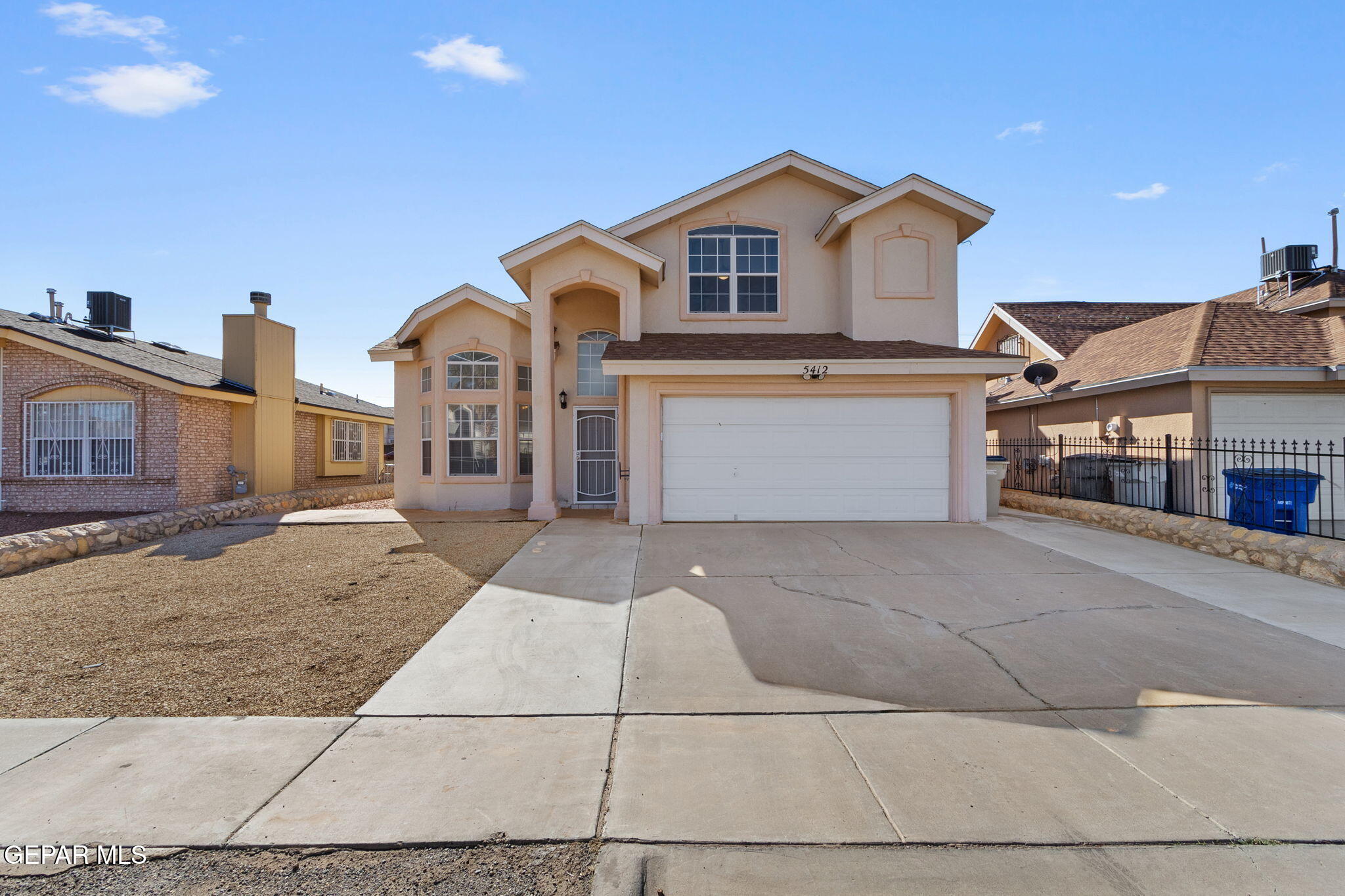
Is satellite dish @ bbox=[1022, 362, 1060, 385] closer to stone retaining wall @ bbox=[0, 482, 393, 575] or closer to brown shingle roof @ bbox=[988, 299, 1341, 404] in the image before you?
brown shingle roof @ bbox=[988, 299, 1341, 404]

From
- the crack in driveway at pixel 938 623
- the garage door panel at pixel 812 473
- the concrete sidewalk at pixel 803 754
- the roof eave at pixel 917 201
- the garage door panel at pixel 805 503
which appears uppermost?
the roof eave at pixel 917 201

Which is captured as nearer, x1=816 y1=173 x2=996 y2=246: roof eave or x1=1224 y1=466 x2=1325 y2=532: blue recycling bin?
x1=1224 y1=466 x2=1325 y2=532: blue recycling bin

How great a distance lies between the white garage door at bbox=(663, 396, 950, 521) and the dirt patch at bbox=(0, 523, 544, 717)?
3411 mm

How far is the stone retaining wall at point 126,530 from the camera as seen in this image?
8.67 metres

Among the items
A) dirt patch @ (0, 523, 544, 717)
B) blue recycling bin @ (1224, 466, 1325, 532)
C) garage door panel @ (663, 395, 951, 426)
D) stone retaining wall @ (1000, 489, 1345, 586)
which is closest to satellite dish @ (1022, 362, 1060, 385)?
stone retaining wall @ (1000, 489, 1345, 586)

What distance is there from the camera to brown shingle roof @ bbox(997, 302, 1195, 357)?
61.3ft

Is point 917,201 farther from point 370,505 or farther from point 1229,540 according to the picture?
point 370,505

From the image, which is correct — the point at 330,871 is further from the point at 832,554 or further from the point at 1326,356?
the point at 1326,356

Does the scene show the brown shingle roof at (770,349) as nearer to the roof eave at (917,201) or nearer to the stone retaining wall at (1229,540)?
the roof eave at (917,201)

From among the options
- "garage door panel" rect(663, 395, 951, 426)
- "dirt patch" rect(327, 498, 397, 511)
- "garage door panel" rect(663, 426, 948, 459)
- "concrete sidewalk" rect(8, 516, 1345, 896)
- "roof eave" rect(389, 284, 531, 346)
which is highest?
"roof eave" rect(389, 284, 531, 346)

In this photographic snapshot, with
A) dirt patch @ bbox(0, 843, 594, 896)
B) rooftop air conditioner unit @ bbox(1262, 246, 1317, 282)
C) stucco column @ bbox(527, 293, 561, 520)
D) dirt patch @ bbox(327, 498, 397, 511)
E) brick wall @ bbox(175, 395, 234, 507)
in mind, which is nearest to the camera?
dirt patch @ bbox(0, 843, 594, 896)

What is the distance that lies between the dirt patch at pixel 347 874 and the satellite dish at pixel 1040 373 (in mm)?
16348

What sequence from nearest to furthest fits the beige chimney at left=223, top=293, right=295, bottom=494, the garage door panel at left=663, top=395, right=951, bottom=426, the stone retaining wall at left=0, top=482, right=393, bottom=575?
the stone retaining wall at left=0, top=482, right=393, bottom=575
the garage door panel at left=663, top=395, right=951, bottom=426
the beige chimney at left=223, top=293, right=295, bottom=494

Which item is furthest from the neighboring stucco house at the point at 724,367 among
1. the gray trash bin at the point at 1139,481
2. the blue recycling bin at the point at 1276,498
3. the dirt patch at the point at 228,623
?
the dirt patch at the point at 228,623
